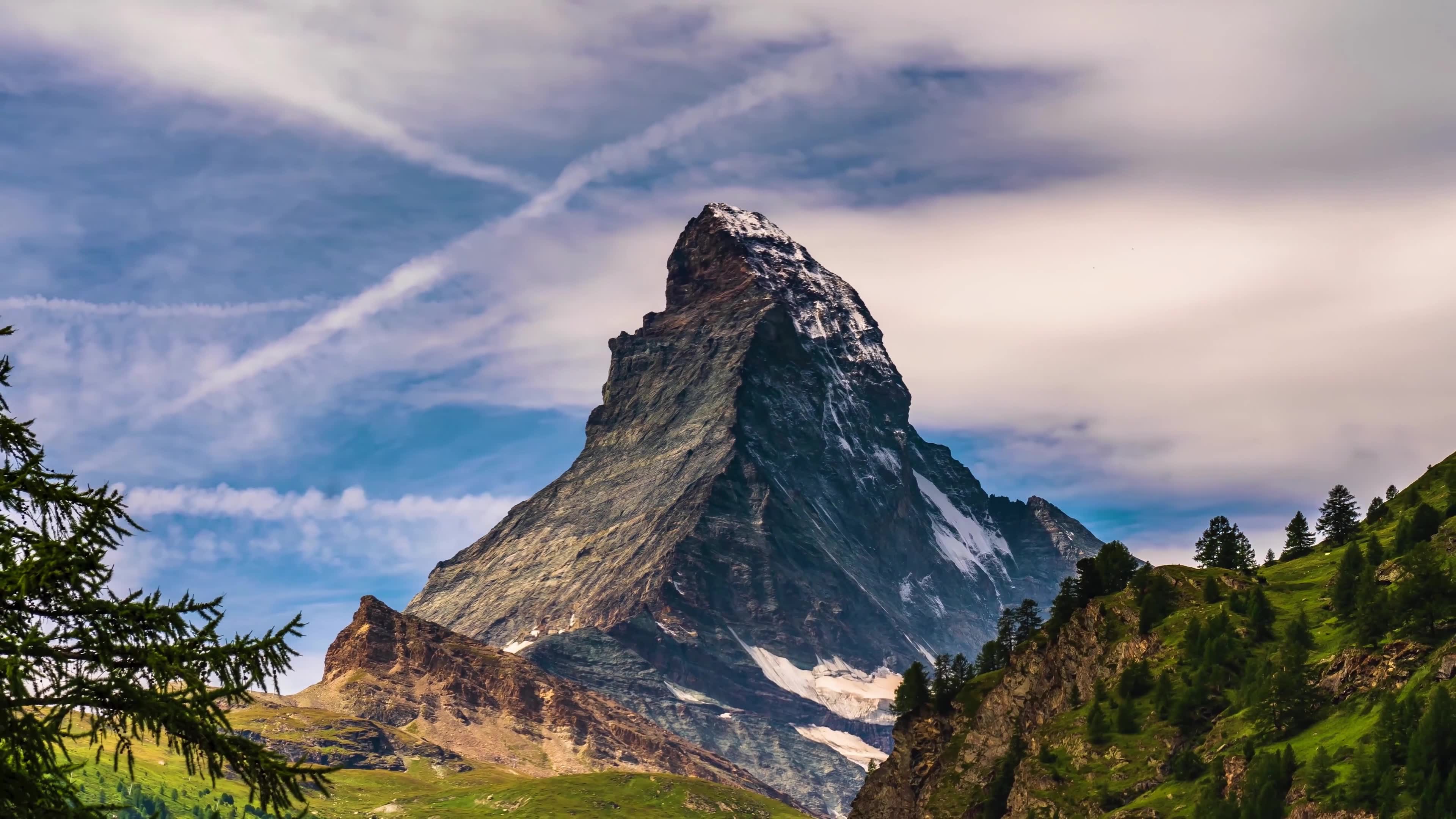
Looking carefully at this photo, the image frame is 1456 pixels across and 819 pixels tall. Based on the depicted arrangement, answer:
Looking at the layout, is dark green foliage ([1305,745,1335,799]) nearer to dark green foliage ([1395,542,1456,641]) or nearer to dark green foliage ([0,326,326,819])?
dark green foliage ([1395,542,1456,641])

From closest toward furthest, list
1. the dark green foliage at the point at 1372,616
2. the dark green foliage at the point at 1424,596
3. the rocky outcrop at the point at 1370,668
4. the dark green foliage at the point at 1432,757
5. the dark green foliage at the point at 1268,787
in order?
1. the dark green foliage at the point at 1432,757
2. the dark green foliage at the point at 1268,787
3. the rocky outcrop at the point at 1370,668
4. the dark green foliage at the point at 1424,596
5. the dark green foliage at the point at 1372,616

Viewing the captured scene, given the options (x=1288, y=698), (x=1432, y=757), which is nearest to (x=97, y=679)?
(x=1432, y=757)

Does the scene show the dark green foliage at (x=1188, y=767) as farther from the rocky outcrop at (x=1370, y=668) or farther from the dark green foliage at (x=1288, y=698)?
the rocky outcrop at (x=1370, y=668)

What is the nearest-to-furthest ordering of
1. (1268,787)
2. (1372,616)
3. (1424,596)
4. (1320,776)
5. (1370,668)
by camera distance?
(1320,776) → (1268,787) → (1370,668) → (1424,596) → (1372,616)

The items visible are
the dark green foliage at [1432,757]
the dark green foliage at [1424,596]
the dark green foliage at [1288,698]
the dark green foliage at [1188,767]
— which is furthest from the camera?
the dark green foliage at [1188,767]

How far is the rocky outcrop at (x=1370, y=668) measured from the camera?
174m

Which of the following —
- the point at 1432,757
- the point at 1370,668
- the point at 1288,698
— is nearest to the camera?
the point at 1432,757

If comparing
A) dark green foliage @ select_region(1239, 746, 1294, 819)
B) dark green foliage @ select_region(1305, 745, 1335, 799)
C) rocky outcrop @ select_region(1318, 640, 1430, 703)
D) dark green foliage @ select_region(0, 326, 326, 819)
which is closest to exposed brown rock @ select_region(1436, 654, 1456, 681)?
rocky outcrop @ select_region(1318, 640, 1430, 703)

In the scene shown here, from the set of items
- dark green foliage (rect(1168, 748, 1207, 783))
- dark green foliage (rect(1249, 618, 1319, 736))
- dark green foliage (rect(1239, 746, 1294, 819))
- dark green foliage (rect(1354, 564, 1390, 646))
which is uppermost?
dark green foliage (rect(1354, 564, 1390, 646))

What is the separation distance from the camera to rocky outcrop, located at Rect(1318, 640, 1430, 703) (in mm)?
174125

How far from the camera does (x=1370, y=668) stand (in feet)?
589

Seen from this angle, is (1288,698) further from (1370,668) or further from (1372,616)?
(1372,616)

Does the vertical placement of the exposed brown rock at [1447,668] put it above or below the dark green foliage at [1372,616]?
below

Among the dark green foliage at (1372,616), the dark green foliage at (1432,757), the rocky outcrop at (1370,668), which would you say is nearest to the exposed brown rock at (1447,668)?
the rocky outcrop at (1370,668)
